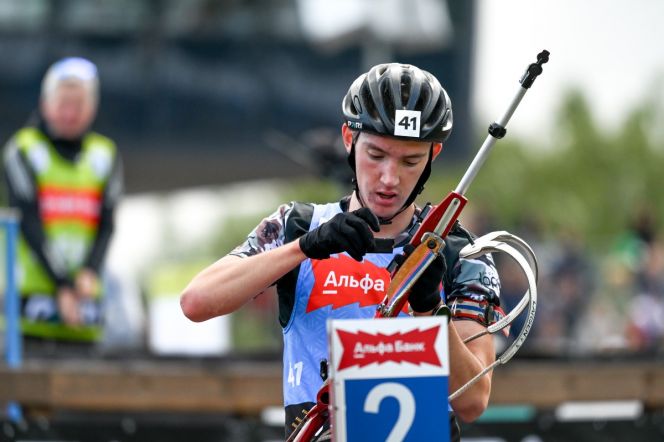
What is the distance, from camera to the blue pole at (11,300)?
9.28 metres

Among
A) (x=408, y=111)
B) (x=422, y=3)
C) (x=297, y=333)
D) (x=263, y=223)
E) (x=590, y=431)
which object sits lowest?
(x=590, y=431)

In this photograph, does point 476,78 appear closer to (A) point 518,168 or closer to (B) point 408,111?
(B) point 408,111

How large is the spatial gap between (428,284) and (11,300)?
549cm

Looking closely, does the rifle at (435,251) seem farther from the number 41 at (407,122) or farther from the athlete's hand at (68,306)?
the athlete's hand at (68,306)

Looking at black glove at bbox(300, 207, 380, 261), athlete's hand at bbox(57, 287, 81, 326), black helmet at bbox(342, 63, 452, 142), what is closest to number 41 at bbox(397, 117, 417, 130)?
black helmet at bbox(342, 63, 452, 142)

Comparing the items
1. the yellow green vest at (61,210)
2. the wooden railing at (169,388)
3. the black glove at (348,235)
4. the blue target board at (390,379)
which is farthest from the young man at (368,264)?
the yellow green vest at (61,210)

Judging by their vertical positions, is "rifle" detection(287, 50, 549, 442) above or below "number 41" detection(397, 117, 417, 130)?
below

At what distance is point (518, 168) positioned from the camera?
85.1 metres

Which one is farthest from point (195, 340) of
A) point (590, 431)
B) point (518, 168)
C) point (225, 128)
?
point (518, 168)

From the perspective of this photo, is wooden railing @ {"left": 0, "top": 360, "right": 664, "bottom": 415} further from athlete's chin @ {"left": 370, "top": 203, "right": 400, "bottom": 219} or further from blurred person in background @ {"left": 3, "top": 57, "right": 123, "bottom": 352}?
athlete's chin @ {"left": 370, "top": 203, "right": 400, "bottom": 219}

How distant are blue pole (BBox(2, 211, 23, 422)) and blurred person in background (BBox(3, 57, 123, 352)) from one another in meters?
0.11

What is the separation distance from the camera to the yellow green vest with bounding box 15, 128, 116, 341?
31.3 feet

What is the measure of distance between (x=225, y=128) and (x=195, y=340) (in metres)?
14.7

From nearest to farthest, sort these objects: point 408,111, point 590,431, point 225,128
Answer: point 408,111
point 590,431
point 225,128
